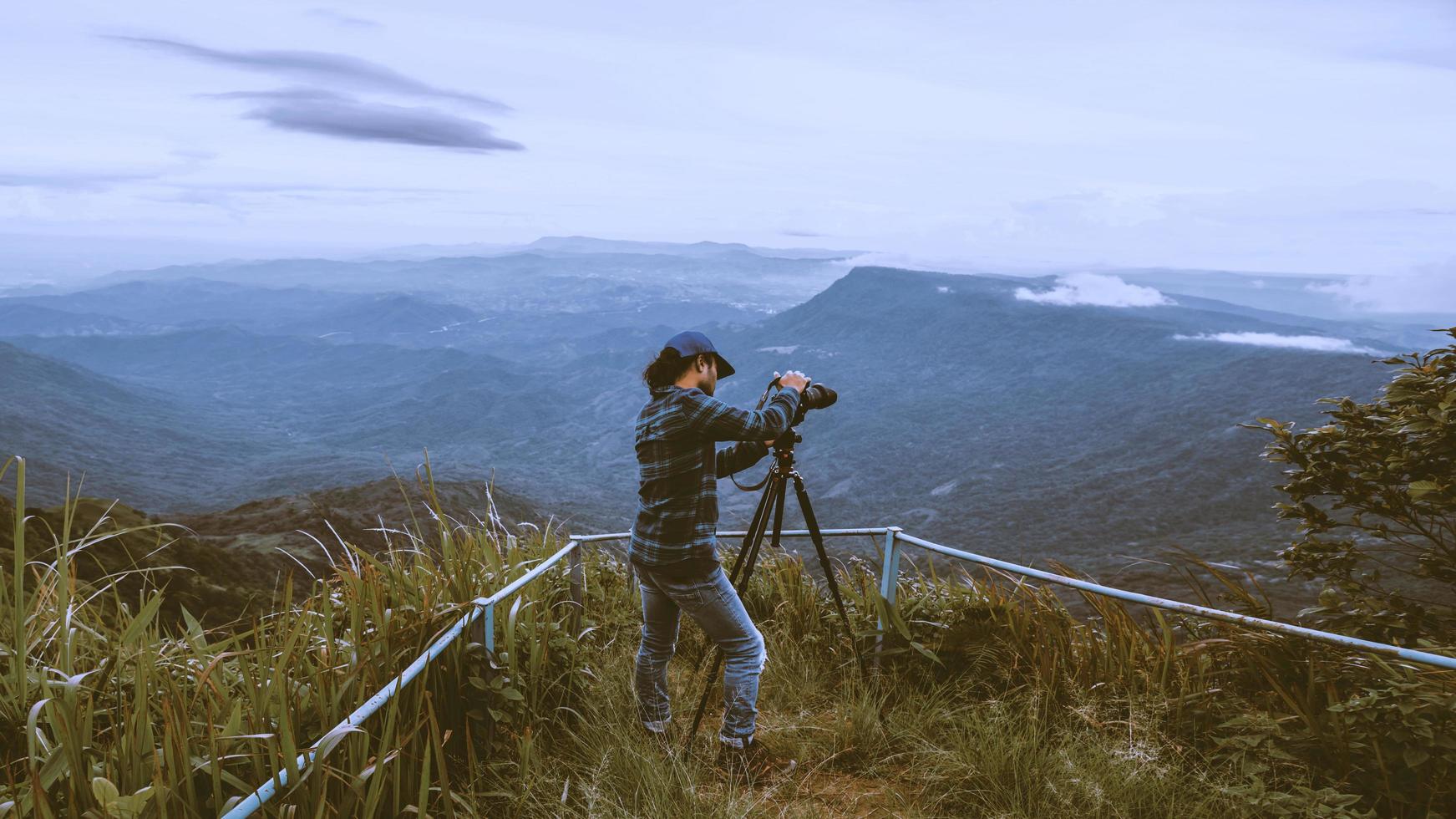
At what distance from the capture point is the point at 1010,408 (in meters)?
173

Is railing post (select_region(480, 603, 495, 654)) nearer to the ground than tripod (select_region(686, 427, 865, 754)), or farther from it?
nearer to the ground

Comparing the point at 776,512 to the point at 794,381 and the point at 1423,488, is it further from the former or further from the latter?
the point at 1423,488

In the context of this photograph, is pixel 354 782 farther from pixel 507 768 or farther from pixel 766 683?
pixel 766 683

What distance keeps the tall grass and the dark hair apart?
1159mm

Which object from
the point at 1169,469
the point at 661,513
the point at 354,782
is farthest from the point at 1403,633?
the point at 1169,469

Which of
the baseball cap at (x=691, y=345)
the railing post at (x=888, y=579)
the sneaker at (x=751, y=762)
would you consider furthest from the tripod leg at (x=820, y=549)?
the sneaker at (x=751, y=762)

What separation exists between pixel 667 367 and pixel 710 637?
1.13 meters

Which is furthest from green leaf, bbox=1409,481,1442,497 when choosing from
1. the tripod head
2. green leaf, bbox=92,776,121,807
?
green leaf, bbox=92,776,121,807

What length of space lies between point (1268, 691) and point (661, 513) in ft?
8.03

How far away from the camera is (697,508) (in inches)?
129

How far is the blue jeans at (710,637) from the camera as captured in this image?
11.0 feet

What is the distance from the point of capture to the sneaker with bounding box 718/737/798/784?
3402 mm

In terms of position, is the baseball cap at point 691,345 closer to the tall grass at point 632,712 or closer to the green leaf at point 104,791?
the tall grass at point 632,712

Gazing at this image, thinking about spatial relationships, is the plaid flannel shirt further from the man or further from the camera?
the camera
